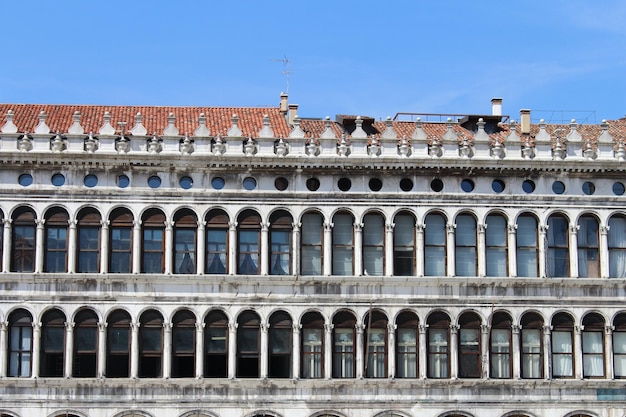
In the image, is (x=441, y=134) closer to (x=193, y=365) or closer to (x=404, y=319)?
(x=404, y=319)

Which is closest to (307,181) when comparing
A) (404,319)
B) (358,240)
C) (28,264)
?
(358,240)

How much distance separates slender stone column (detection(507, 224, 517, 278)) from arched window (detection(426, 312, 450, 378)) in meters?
2.39

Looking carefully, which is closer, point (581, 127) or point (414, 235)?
point (414, 235)

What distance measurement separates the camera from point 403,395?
3994 cm

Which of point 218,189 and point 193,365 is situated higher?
point 218,189

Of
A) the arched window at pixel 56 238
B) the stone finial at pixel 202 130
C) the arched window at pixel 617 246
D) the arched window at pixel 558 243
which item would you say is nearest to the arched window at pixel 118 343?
the arched window at pixel 56 238

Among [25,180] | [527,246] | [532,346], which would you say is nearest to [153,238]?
[25,180]

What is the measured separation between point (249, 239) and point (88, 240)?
4.62 m

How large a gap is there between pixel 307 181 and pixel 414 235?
138 inches

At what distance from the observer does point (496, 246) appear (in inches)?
1622

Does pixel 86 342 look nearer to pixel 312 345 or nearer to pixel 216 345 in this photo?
pixel 216 345

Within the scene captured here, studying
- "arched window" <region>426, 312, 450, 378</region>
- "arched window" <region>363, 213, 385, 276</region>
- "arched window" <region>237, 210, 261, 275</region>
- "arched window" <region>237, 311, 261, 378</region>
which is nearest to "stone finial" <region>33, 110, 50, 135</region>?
"arched window" <region>237, 210, 261, 275</region>

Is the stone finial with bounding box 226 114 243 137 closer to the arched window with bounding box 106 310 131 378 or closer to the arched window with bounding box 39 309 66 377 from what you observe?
the arched window with bounding box 106 310 131 378

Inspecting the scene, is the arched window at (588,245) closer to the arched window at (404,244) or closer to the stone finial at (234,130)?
the arched window at (404,244)
